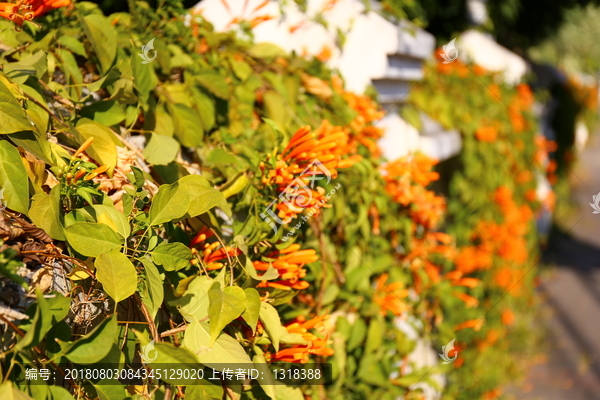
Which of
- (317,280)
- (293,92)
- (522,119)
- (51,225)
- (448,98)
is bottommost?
(522,119)

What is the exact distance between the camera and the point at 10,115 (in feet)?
3.34

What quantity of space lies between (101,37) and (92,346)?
0.81 metres

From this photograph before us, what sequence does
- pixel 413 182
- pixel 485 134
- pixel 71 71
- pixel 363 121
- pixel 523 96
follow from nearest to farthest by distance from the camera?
pixel 71 71, pixel 363 121, pixel 413 182, pixel 485 134, pixel 523 96

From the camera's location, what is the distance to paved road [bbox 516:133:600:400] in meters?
4.42

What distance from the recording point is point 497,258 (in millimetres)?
4102

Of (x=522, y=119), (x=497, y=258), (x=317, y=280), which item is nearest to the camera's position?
(x=317, y=280)

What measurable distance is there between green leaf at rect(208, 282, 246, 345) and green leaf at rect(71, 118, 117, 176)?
1.14 feet

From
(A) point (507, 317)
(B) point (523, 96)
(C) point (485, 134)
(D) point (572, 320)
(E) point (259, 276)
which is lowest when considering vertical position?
(D) point (572, 320)

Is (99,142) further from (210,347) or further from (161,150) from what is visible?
(210,347)

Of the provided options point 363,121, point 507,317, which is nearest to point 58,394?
point 363,121

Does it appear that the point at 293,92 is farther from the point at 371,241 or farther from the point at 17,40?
the point at 17,40

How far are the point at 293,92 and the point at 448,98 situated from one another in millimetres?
2065

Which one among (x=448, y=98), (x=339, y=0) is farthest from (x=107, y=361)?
(x=448, y=98)

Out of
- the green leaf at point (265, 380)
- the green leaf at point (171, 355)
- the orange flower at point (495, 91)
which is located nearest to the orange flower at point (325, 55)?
the green leaf at point (265, 380)
